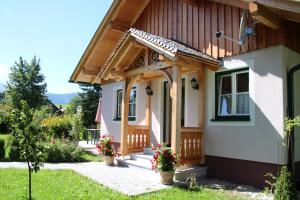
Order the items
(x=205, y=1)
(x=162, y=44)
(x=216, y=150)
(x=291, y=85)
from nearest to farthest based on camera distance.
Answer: (x=291, y=85) < (x=162, y=44) < (x=216, y=150) < (x=205, y=1)

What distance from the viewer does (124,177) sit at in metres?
8.07

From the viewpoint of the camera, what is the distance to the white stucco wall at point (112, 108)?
11.9 m

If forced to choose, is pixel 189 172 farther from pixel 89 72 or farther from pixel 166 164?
pixel 89 72

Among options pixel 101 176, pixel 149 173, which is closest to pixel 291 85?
pixel 149 173

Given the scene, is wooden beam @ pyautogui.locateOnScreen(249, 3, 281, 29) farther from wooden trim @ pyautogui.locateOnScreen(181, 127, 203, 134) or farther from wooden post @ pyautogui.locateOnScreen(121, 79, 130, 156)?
wooden post @ pyautogui.locateOnScreen(121, 79, 130, 156)

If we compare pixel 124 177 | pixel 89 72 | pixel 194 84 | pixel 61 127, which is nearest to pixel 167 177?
pixel 124 177

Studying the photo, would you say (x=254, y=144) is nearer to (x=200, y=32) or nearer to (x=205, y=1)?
(x=200, y=32)

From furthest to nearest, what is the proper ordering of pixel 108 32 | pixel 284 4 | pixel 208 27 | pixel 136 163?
pixel 108 32 < pixel 136 163 < pixel 208 27 < pixel 284 4

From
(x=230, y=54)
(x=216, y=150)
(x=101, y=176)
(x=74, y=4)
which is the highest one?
(x=74, y=4)

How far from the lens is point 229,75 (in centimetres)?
844

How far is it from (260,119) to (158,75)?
14.5 ft

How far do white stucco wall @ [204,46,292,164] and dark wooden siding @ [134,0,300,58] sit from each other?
0.30m

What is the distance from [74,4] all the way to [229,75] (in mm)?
7128

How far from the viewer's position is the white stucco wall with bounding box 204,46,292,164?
23.4ft
